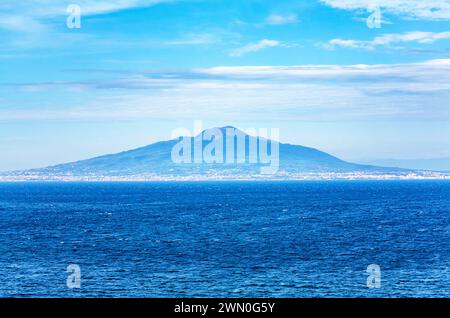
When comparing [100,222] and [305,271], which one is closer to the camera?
[305,271]

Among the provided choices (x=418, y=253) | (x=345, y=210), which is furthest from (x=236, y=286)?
(x=345, y=210)

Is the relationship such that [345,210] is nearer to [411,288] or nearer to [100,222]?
[100,222]
